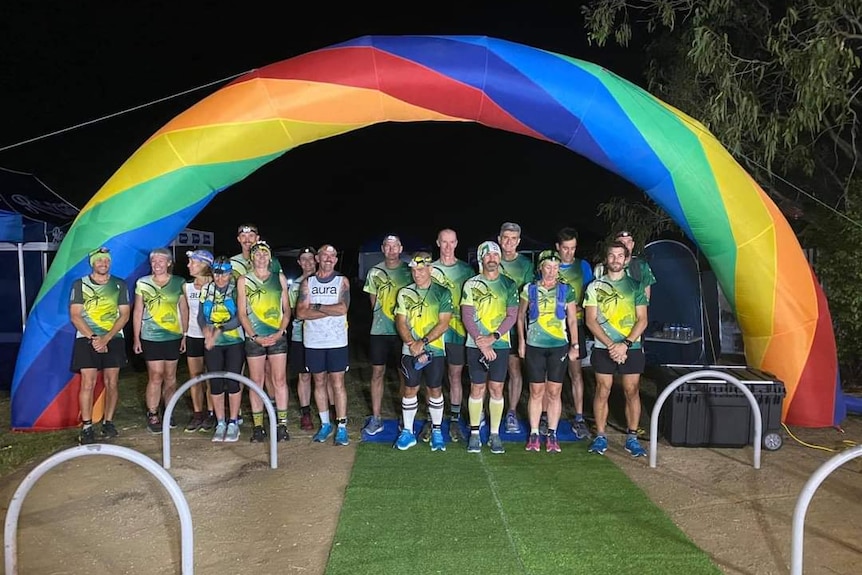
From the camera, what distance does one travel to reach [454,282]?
598 centimetres

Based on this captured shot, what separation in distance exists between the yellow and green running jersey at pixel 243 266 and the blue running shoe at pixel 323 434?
1449 mm

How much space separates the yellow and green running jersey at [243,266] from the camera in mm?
5902

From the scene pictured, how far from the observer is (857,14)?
6234mm

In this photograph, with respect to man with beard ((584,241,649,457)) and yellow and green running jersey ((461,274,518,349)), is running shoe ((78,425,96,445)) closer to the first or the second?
yellow and green running jersey ((461,274,518,349))

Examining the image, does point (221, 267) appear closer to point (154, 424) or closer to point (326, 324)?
point (326, 324)

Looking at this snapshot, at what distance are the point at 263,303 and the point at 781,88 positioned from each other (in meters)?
6.09

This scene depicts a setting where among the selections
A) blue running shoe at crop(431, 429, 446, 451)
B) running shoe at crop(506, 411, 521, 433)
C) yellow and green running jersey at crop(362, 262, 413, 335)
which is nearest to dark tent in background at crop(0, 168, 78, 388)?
yellow and green running jersey at crop(362, 262, 413, 335)

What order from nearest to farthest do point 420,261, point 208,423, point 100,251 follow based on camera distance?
point 420,261 < point 100,251 < point 208,423

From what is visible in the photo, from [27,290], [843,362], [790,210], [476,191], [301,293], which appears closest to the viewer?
[301,293]

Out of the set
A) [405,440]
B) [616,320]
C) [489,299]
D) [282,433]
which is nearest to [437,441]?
[405,440]

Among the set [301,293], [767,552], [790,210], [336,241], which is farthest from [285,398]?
[336,241]

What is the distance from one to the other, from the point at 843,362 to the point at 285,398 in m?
6.67

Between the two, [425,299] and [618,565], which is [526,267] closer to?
[425,299]

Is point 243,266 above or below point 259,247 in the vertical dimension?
below
